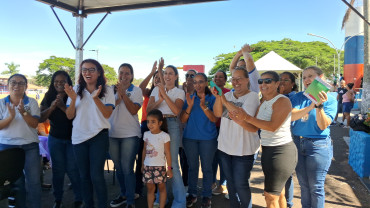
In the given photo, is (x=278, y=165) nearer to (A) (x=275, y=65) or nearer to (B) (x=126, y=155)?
(B) (x=126, y=155)

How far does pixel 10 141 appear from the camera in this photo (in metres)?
2.71

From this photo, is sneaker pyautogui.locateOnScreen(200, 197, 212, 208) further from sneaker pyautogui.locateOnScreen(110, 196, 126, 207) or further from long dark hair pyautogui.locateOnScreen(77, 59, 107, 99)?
long dark hair pyautogui.locateOnScreen(77, 59, 107, 99)

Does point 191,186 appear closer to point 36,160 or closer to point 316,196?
point 316,196

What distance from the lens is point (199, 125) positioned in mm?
3121

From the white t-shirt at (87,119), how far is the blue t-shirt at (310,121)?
206 centimetres

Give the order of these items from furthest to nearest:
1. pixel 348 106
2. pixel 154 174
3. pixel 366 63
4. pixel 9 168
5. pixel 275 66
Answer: pixel 275 66
pixel 348 106
pixel 366 63
pixel 154 174
pixel 9 168

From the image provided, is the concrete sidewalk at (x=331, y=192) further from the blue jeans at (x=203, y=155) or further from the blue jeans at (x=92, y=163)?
the blue jeans at (x=92, y=163)

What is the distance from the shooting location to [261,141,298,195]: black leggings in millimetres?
2262

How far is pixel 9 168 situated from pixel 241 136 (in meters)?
2.29

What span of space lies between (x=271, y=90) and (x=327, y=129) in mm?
791

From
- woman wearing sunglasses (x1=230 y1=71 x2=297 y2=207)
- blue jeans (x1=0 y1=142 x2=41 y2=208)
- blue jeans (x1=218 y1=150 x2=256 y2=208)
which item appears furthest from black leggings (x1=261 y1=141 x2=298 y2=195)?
blue jeans (x1=0 y1=142 x2=41 y2=208)

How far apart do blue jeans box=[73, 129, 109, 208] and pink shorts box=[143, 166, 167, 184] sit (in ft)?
1.69

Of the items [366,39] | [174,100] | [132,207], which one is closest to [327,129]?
[174,100]

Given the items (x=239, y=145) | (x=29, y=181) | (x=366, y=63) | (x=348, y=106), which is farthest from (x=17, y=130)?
(x=348, y=106)
